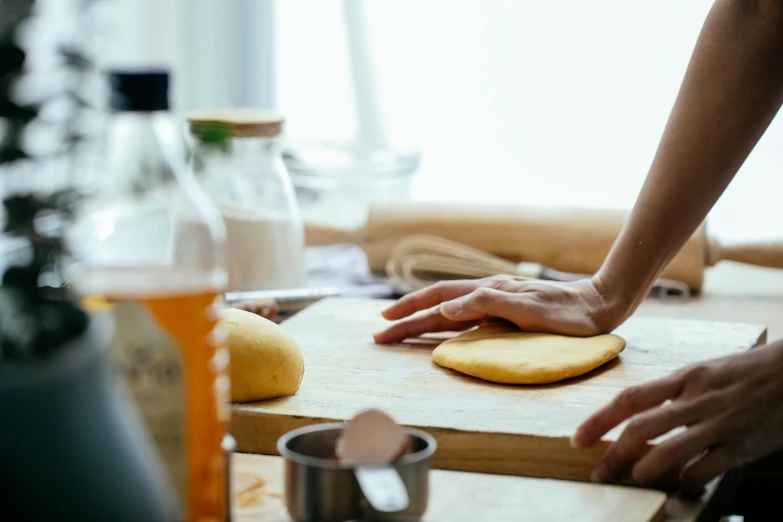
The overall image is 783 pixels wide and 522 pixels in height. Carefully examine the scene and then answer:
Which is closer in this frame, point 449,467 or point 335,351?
point 449,467

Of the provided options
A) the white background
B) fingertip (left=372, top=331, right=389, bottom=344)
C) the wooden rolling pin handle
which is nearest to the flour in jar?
fingertip (left=372, top=331, right=389, bottom=344)

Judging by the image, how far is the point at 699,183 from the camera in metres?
1.25

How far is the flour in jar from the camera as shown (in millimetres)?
1473

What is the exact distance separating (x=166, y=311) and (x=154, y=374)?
0.12 feet

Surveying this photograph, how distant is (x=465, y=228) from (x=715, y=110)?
0.67 meters

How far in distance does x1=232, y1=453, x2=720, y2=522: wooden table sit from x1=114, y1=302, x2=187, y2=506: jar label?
0.21 metres

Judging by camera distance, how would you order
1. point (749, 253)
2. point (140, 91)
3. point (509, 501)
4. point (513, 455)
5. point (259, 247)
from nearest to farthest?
1. point (140, 91)
2. point (509, 501)
3. point (513, 455)
4. point (259, 247)
5. point (749, 253)

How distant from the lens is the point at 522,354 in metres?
1.17

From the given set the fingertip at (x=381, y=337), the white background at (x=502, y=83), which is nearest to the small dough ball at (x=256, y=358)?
the fingertip at (x=381, y=337)

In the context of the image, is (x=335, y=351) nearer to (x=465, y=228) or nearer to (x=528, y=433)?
(x=528, y=433)

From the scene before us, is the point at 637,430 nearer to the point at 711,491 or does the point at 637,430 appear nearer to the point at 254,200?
the point at 711,491

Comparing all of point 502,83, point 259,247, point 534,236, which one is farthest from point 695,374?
point 502,83

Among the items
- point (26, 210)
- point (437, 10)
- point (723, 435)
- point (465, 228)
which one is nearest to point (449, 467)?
point (723, 435)

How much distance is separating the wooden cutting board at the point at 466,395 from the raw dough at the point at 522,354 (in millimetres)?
12
